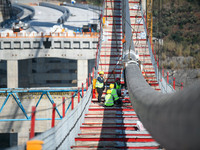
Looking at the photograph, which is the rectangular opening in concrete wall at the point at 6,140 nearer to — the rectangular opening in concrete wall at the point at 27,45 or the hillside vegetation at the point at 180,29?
the rectangular opening in concrete wall at the point at 27,45

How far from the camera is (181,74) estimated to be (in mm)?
46156

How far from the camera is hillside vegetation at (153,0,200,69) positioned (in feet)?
189

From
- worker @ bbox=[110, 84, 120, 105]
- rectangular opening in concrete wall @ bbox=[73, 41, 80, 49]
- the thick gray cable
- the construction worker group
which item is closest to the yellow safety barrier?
the thick gray cable

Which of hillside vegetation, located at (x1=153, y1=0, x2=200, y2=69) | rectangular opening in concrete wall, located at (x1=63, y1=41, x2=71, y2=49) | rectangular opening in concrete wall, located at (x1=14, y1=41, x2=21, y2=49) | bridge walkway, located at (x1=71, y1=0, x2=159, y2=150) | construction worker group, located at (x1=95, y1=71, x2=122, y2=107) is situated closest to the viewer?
bridge walkway, located at (x1=71, y1=0, x2=159, y2=150)

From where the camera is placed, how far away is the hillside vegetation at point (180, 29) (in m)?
57.5

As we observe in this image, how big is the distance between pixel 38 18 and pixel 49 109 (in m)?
49.4

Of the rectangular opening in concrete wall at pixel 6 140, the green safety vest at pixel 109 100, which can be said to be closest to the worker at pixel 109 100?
the green safety vest at pixel 109 100

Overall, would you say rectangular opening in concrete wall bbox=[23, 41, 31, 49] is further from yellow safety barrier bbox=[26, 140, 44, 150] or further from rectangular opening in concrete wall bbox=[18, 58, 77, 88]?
yellow safety barrier bbox=[26, 140, 44, 150]

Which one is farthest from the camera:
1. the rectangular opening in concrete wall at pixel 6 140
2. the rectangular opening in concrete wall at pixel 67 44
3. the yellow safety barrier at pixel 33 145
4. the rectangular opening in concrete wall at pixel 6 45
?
the rectangular opening in concrete wall at pixel 67 44

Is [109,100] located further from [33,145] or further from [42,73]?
[42,73]

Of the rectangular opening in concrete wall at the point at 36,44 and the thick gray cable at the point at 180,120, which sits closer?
the thick gray cable at the point at 180,120

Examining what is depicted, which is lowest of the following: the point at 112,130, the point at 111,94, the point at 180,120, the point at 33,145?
the point at 112,130

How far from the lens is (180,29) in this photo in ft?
246

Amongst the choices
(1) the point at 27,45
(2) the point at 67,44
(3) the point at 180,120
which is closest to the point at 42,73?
(1) the point at 27,45
